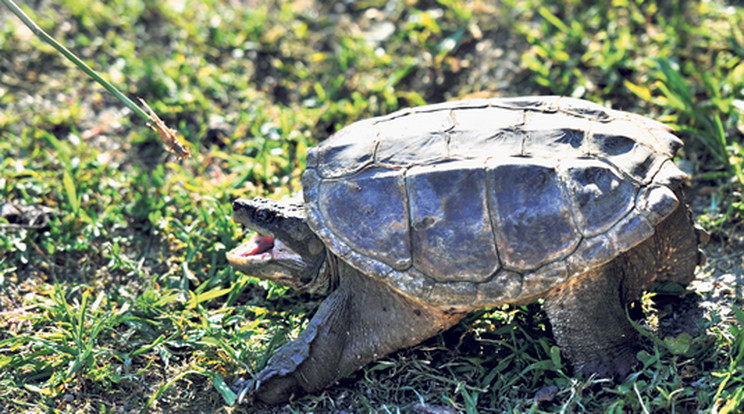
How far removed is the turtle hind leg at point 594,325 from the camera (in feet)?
10.4

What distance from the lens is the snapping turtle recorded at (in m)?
3.05

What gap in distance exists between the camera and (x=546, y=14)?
5.43 meters

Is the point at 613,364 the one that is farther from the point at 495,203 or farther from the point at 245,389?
the point at 245,389

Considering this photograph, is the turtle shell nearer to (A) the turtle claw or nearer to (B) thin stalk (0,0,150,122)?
(A) the turtle claw

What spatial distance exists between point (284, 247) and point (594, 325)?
1627 millimetres

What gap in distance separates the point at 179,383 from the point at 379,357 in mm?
1036

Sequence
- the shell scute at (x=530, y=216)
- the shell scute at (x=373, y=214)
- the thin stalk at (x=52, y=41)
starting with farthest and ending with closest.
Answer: the shell scute at (x=373, y=214)
the shell scute at (x=530, y=216)
the thin stalk at (x=52, y=41)

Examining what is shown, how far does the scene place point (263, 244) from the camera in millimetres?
3781

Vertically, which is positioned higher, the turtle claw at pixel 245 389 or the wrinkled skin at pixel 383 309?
the wrinkled skin at pixel 383 309

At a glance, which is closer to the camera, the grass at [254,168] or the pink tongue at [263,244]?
the grass at [254,168]

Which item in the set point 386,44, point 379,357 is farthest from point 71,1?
point 379,357

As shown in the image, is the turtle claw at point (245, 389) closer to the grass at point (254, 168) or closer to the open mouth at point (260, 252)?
the grass at point (254, 168)

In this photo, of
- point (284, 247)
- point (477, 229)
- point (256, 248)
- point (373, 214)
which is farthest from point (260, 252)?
point (477, 229)

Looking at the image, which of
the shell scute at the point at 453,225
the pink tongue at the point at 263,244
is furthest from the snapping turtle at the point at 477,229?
the pink tongue at the point at 263,244
